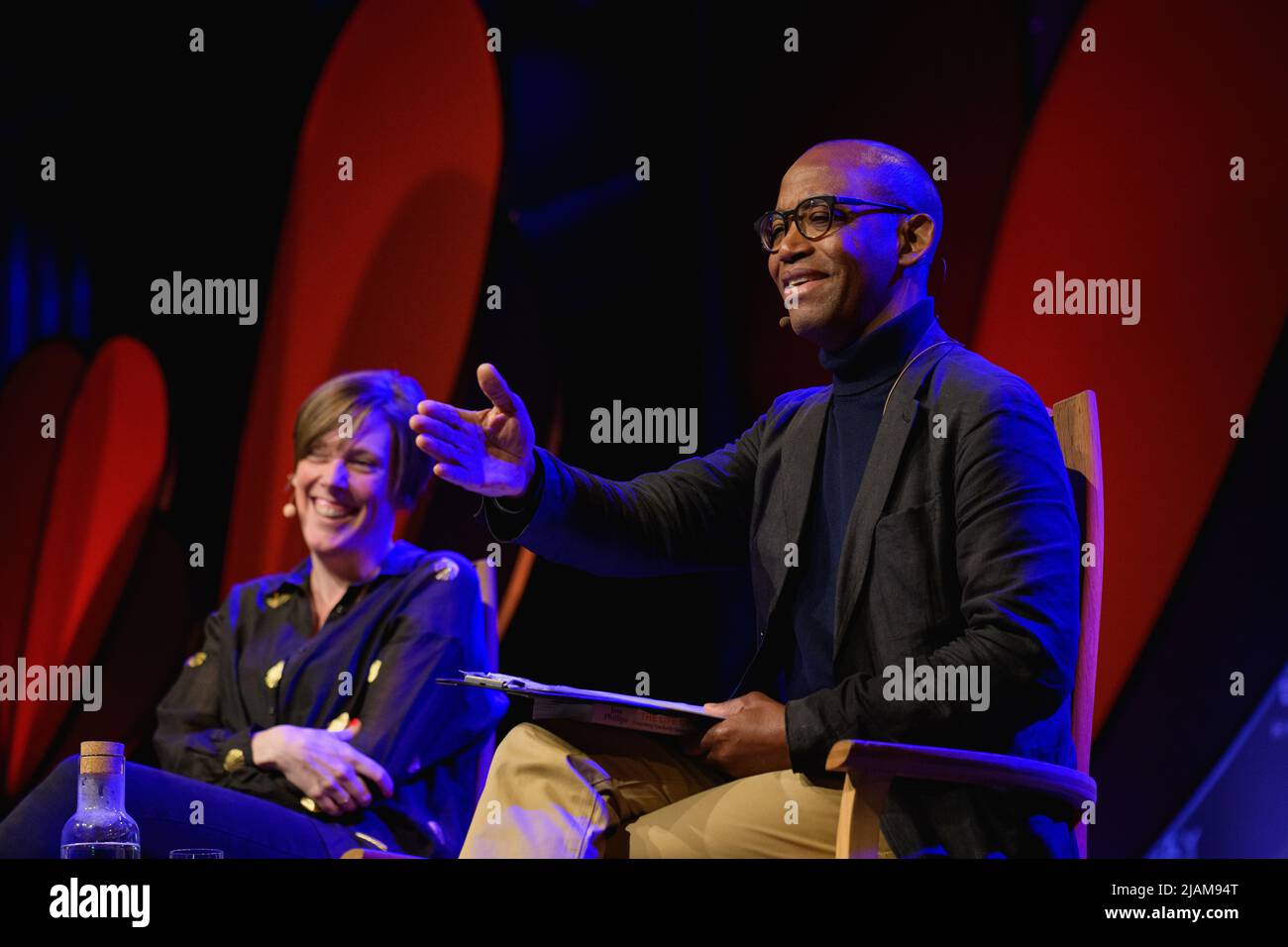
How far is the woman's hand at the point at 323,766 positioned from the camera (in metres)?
3.09

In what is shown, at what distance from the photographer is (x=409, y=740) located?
3213 mm

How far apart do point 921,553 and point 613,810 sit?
68 cm

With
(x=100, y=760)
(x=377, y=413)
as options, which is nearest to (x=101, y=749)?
(x=100, y=760)

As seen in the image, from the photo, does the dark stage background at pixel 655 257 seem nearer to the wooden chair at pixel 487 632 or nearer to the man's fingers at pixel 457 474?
the wooden chair at pixel 487 632

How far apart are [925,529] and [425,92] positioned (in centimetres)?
210

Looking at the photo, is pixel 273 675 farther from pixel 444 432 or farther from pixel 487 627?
pixel 444 432

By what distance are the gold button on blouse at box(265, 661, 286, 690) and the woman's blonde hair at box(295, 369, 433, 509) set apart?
48 cm

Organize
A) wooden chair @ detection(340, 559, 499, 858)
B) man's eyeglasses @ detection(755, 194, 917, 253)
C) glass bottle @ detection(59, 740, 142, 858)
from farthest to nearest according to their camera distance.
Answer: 1. wooden chair @ detection(340, 559, 499, 858)
2. man's eyeglasses @ detection(755, 194, 917, 253)
3. glass bottle @ detection(59, 740, 142, 858)

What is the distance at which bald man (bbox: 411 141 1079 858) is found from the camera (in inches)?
90.3

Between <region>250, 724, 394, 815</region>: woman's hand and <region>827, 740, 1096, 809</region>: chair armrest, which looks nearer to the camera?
<region>827, 740, 1096, 809</region>: chair armrest
